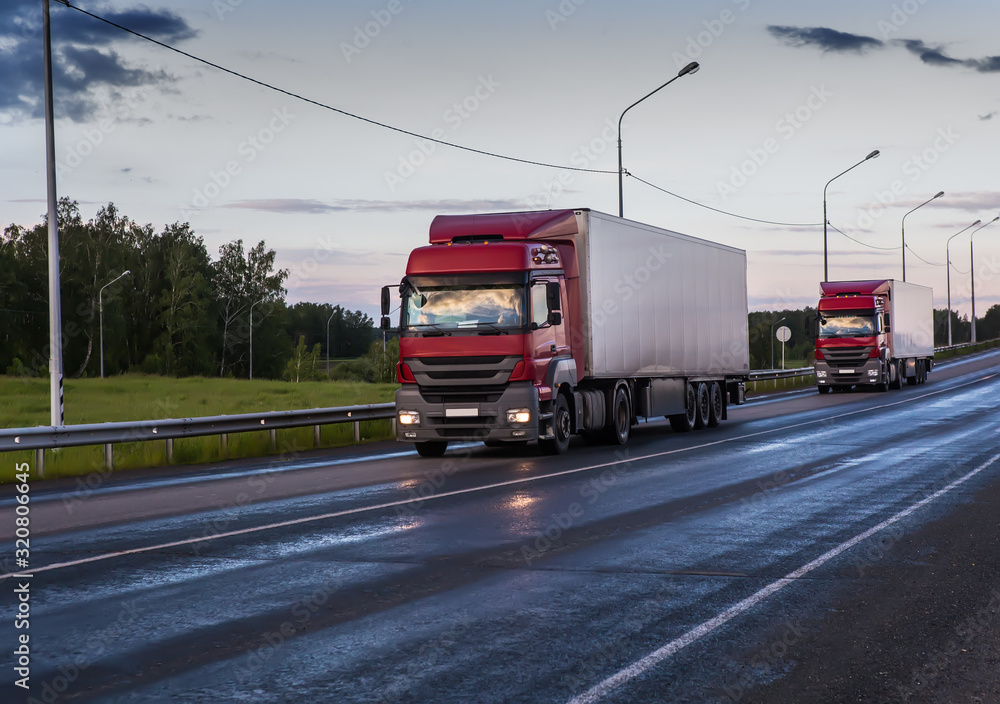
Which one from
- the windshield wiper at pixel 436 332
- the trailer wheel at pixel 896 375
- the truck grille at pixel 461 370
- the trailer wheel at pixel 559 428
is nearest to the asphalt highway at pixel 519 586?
the truck grille at pixel 461 370

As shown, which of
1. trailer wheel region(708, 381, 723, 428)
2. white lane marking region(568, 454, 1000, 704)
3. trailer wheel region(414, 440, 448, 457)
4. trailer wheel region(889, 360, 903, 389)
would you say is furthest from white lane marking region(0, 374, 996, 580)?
trailer wheel region(889, 360, 903, 389)

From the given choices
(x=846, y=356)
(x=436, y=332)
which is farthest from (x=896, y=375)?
(x=436, y=332)

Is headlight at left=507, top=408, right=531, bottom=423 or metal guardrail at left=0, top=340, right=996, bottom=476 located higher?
headlight at left=507, top=408, right=531, bottom=423

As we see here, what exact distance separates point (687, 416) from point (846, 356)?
721 inches

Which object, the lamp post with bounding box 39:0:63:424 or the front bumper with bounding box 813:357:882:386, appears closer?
the lamp post with bounding box 39:0:63:424

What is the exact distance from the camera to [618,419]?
19719 millimetres

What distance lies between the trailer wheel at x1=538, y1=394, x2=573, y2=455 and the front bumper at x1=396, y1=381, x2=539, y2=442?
88cm

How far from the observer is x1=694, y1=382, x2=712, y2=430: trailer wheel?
2384 cm

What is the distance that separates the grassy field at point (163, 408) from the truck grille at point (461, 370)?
354 centimetres

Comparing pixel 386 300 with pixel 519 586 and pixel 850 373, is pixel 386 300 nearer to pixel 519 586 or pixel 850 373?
pixel 519 586

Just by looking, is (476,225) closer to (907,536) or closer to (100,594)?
(907,536)

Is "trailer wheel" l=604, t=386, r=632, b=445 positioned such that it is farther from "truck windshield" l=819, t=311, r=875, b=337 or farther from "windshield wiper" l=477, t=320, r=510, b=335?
"truck windshield" l=819, t=311, r=875, b=337

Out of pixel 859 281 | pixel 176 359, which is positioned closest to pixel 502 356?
pixel 859 281

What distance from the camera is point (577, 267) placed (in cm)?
1817
